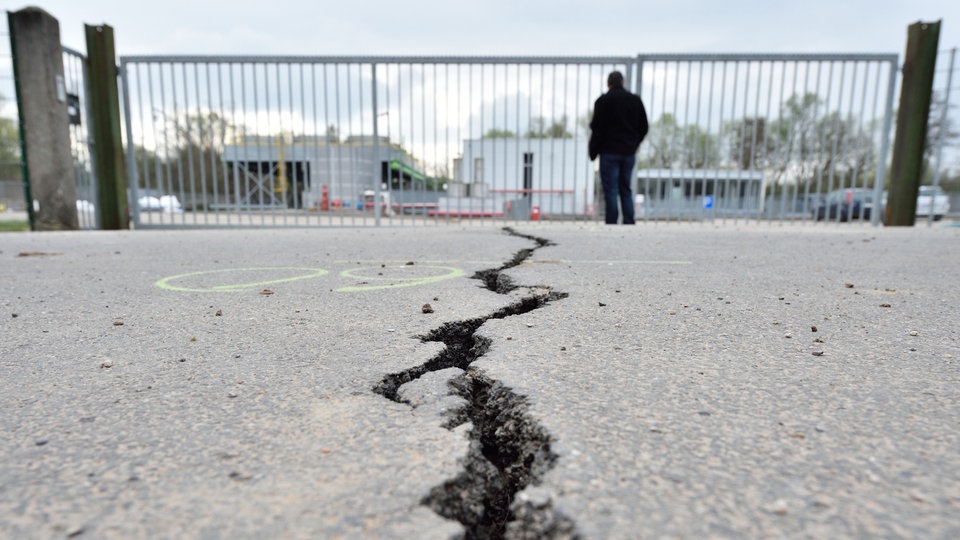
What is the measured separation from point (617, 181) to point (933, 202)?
15.7 ft

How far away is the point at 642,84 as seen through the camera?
7.61 m

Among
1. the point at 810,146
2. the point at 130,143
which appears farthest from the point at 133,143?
the point at 810,146

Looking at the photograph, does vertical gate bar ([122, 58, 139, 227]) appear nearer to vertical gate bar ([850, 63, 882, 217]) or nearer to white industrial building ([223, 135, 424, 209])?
white industrial building ([223, 135, 424, 209])

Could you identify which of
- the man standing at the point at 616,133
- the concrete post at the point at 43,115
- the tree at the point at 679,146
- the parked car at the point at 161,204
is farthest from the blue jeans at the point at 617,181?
the concrete post at the point at 43,115

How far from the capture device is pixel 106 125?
7285 millimetres

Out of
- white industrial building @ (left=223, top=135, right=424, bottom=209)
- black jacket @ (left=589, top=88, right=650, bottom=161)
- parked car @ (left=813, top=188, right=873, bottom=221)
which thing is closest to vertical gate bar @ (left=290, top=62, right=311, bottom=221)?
white industrial building @ (left=223, top=135, right=424, bottom=209)

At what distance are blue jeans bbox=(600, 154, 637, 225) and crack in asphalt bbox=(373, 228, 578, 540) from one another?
5.05 meters

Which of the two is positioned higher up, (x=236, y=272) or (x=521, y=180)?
(x=521, y=180)

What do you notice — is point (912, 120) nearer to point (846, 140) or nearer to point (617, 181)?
point (846, 140)

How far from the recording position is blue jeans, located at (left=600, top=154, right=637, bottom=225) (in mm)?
6285

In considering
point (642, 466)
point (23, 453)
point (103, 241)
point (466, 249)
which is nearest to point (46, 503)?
point (23, 453)

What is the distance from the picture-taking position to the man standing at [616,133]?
20.0 feet

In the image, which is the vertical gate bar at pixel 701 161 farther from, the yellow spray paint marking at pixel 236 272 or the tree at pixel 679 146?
the yellow spray paint marking at pixel 236 272

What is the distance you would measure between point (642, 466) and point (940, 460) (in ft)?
1.58
